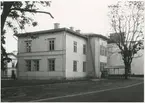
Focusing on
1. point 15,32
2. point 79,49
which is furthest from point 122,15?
point 15,32

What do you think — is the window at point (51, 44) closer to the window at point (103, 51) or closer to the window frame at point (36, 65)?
the window frame at point (36, 65)

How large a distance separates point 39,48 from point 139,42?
14846 mm

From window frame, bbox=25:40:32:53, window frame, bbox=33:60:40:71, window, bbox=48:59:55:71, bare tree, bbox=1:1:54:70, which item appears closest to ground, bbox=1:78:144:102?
bare tree, bbox=1:1:54:70

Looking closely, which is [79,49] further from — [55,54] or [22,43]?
[22,43]

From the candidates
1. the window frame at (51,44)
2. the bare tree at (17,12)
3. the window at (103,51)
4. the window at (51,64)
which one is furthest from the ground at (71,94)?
the window at (103,51)

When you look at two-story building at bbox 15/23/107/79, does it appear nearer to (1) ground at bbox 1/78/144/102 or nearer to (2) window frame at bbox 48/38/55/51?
(2) window frame at bbox 48/38/55/51

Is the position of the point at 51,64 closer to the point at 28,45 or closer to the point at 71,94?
the point at 28,45

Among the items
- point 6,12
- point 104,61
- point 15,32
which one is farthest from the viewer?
point 104,61

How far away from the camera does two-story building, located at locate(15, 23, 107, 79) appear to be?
32.3m

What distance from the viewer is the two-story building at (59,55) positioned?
32.3 meters

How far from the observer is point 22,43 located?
36500 millimetres

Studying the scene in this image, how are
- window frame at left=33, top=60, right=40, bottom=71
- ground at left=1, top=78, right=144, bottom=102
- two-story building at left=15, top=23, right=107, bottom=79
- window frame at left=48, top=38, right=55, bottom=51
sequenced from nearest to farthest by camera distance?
ground at left=1, top=78, right=144, bottom=102
two-story building at left=15, top=23, right=107, bottom=79
window frame at left=48, top=38, right=55, bottom=51
window frame at left=33, top=60, right=40, bottom=71

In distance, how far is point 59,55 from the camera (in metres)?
32.3

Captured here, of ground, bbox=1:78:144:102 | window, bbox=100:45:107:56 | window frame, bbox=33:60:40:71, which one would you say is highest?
window, bbox=100:45:107:56
